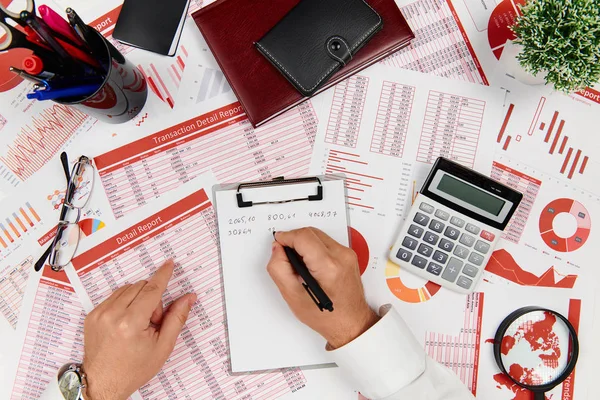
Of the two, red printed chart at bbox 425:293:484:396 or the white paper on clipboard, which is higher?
the white paper on clipboard

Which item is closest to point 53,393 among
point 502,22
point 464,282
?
point 464,282

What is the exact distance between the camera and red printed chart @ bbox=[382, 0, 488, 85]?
87cm

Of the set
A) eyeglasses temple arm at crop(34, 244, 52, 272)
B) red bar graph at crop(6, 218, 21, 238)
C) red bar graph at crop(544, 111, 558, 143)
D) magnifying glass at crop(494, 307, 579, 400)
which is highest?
red bar graph at crop(6, 218, 21, 238)

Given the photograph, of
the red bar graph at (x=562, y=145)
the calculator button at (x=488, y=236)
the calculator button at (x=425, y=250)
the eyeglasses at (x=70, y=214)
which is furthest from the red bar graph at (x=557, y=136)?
the eyeglasses at (x=70, y=214)

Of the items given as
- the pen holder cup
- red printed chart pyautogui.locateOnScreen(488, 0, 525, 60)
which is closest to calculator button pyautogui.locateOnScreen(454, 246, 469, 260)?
red printed chart pyautogui.locateOnScreen(488, 0, 525, 60)

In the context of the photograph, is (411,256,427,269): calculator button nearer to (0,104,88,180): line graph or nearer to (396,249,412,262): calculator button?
(396,249,412,262): calculator button

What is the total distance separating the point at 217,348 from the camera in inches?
34.3

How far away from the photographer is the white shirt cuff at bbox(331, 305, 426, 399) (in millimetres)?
764

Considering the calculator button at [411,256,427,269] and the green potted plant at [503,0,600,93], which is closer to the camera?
the green potted plant at [503,0,600,93]

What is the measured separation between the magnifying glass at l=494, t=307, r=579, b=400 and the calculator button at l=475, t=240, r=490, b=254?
0.14m

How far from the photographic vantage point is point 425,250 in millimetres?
840

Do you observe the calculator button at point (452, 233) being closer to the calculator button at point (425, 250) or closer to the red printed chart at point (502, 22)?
the calculator button at point (425, 250)

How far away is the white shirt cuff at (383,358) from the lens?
764 millimetres

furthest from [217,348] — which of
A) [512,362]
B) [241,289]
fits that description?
[512,362]
